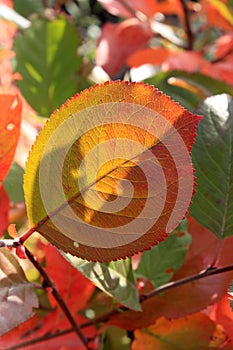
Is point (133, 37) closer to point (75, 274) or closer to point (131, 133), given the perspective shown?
point (75, 274)

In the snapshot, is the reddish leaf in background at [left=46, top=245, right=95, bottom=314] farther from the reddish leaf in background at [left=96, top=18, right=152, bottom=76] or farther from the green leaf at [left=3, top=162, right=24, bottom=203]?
the reddish leaf in background at [left=96, top=18, right=152, bottom=76]

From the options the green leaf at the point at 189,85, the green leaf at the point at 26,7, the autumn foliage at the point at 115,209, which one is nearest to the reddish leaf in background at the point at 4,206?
the autumn foliage at the point at 115,209

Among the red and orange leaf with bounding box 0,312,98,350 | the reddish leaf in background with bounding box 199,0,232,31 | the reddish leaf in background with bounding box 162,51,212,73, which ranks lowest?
the reddish leaf in background with bounding box 199,0,232,31

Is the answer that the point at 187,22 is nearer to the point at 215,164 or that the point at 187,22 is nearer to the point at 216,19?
the point at 216,19

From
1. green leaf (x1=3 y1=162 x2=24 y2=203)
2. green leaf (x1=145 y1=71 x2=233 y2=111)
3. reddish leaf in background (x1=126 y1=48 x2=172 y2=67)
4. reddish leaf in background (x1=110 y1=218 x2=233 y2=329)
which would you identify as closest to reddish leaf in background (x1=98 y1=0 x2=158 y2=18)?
reddish leaf in background (x1=126 y1=48 x2=172 y2=67)

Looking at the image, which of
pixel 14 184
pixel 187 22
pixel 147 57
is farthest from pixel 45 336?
pixel 187 22

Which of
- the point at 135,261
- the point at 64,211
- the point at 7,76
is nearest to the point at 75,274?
the point at 135,261
